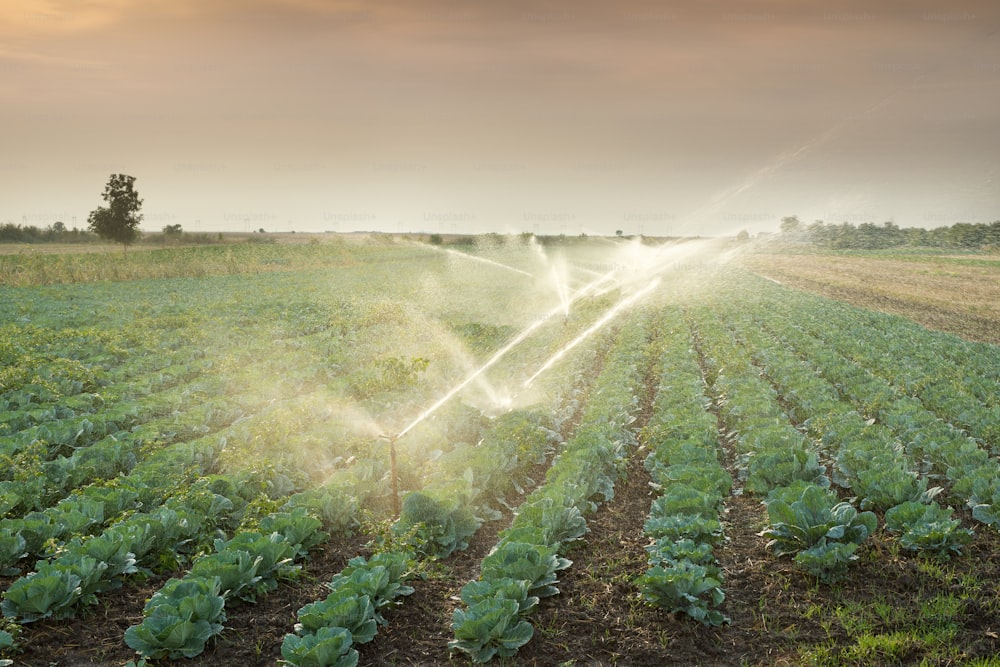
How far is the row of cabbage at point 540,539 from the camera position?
4.93 meters

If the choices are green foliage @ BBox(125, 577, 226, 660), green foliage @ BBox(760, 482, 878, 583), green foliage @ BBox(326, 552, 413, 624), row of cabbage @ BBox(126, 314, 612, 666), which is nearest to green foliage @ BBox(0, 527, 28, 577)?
row of cabbage @ BBox(126, 314, 612, 666)

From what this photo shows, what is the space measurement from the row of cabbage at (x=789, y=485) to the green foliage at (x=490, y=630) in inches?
113

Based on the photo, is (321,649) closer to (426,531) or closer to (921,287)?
(426,531)

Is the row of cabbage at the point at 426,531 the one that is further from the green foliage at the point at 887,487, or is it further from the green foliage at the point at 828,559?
the green foliage at the point at 887,487

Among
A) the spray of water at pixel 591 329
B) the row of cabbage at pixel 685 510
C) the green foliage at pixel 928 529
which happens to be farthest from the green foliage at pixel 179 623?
the spray of water at pixel 591 329

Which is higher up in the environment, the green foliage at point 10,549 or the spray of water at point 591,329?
the spray of water at point 591,329

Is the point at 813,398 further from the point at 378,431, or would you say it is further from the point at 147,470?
the point at 147,470

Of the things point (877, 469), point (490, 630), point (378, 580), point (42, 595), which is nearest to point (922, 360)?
point (877, 469)

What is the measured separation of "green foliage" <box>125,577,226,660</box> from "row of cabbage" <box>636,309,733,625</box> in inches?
137

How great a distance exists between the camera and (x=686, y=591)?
17.7 feet

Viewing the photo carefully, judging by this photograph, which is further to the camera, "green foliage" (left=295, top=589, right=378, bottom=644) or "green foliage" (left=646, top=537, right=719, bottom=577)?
"green foliage" (left=646, top=537, right=719, bottom=577)

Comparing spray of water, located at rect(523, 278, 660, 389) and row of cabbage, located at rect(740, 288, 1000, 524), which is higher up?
spray of water, located at rect(523, 278, 660, 389)

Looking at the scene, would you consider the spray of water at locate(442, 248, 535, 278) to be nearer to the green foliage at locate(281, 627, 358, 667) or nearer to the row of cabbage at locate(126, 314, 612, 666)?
the row of cabbage at locate(126, 314, 612, 666)

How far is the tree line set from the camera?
3211 inches
